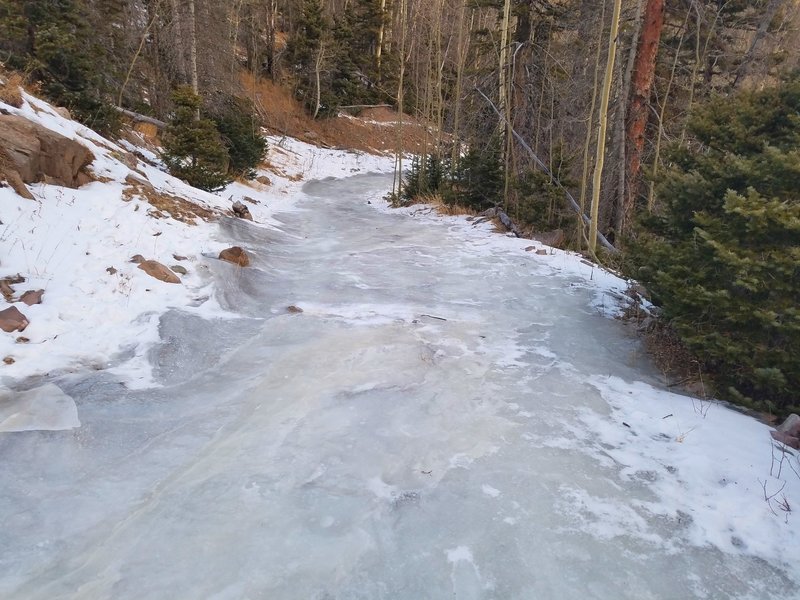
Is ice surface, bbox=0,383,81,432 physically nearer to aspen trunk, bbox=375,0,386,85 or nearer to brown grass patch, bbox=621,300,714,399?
brown grass patch, bbox=621,300,714,399

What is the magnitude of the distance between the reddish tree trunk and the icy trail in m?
5.68

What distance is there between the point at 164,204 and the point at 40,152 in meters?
1.80

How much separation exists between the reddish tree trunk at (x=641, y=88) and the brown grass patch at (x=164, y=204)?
24.5 feet

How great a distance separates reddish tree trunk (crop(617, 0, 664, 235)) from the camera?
31.1 ft

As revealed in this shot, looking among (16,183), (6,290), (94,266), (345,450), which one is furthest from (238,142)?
(345,450)

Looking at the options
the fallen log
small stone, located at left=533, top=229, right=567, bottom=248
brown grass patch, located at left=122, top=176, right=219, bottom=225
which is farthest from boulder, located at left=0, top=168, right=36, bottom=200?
the fallen log

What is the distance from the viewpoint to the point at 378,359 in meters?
4.99

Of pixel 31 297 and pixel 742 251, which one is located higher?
pixel 742 251

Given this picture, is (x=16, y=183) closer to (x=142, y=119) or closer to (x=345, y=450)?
(x=345, y=450)

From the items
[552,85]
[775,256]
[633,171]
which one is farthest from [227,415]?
[552,85]

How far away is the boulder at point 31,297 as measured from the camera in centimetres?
476

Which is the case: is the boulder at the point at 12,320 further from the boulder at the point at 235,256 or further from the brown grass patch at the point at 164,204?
the brown grass patch at the point at 164,204

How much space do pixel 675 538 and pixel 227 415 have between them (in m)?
3.09

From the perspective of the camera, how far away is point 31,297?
15.7 ft
